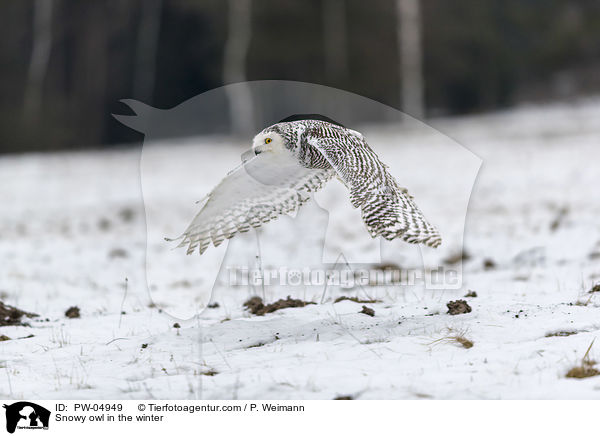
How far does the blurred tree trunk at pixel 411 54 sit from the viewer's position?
2502 centimetres

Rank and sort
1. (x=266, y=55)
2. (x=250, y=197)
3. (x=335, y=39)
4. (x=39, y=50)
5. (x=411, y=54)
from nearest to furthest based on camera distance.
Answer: (x=250, y=197), (x=411, y=54), (x=266, y=55), (x=335, y=39), (x=39, y=50)

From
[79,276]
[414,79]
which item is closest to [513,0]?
[414,79]

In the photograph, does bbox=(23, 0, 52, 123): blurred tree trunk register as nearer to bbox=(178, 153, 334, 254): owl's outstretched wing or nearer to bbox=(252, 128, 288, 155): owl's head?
bbox=(178, 153, 334, 254): owl's outstretched wing

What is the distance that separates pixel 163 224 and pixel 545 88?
24.8m

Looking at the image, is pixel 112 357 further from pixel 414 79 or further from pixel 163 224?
pixel 414 79

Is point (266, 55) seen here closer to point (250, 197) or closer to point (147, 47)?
point (147, 47)

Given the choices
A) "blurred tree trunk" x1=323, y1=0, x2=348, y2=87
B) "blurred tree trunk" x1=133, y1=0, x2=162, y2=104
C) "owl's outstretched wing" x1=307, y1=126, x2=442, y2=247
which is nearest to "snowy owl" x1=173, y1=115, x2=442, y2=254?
"owl's outstretched wing" x1=307, y1=126, x2=442, y2=247

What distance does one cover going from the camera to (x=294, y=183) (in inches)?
228

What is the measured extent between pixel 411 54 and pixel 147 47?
459 inches

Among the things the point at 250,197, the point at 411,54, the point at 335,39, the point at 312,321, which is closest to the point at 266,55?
the point at 335,39
